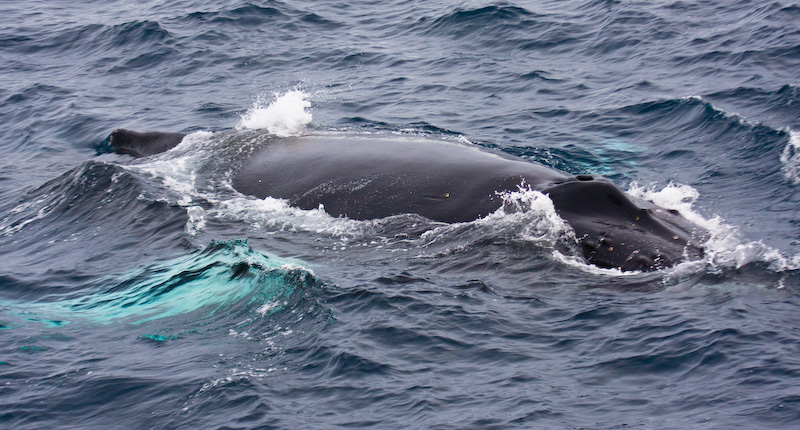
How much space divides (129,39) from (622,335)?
2453cm

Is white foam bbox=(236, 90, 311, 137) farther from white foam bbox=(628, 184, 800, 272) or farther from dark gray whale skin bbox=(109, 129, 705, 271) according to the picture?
white foam bbox=(628, 184, 800, 272)

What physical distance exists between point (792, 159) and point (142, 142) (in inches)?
520

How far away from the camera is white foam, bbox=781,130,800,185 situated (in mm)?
14284

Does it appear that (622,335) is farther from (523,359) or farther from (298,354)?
(298,354)

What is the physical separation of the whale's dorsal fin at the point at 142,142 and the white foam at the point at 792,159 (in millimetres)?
12008

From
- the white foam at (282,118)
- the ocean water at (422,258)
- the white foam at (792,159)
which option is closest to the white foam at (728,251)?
the ocean water at (422,258)

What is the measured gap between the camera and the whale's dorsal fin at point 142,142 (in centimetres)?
1766

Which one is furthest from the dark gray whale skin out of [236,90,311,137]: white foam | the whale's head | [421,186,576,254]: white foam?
[236,90,311,137]: white foam

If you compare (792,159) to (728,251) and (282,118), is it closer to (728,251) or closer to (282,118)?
(728,251)

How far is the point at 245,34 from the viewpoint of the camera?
28844 mm

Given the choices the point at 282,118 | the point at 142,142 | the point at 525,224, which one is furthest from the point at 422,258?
the point at 142,142

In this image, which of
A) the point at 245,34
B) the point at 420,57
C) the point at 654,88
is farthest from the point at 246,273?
the point at 245,34

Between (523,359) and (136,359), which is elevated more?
(523,359)

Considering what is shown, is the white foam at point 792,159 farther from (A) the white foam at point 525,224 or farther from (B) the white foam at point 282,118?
(B) the white foam at point 282,118
